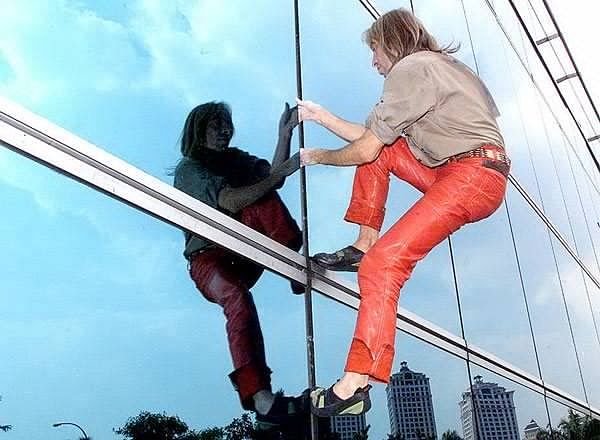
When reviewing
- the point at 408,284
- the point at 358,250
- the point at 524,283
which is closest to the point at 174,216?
the point at 358,250

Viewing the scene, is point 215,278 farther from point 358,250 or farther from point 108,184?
point 358,250

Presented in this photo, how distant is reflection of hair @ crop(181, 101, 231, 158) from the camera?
1.95 meters

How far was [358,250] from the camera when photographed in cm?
256

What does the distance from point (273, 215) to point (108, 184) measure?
34.2 inches

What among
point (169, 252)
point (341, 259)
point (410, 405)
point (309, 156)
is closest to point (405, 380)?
point (410, 405)

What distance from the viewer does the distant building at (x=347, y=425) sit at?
2.29 m

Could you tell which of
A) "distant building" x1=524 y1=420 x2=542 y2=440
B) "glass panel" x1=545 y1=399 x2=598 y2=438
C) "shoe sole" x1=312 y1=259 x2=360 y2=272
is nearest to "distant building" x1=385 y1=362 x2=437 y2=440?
"shoe sole" x1=312 y1=259 x2=360 y2=272

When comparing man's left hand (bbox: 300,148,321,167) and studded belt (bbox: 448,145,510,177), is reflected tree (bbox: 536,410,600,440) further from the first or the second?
man's left hand (bbox: 300,148,321,167)

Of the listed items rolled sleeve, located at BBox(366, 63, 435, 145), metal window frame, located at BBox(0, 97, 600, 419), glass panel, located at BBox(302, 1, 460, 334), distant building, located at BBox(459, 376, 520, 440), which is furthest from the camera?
distant building, located at BBox(459, 376, 520, 440)

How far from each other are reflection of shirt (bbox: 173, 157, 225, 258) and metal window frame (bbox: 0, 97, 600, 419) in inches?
1.0

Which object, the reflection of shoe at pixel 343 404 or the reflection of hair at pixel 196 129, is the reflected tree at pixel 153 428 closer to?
the reflection of shoe at pixel 343 404

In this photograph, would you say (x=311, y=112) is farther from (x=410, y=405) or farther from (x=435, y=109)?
(x=410, y=405)

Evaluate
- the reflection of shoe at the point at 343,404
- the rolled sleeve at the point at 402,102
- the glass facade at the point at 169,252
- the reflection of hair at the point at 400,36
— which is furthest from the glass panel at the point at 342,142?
the reflection of shoe at the point at 343,404

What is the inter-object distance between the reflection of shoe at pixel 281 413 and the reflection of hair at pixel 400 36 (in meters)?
1.29
